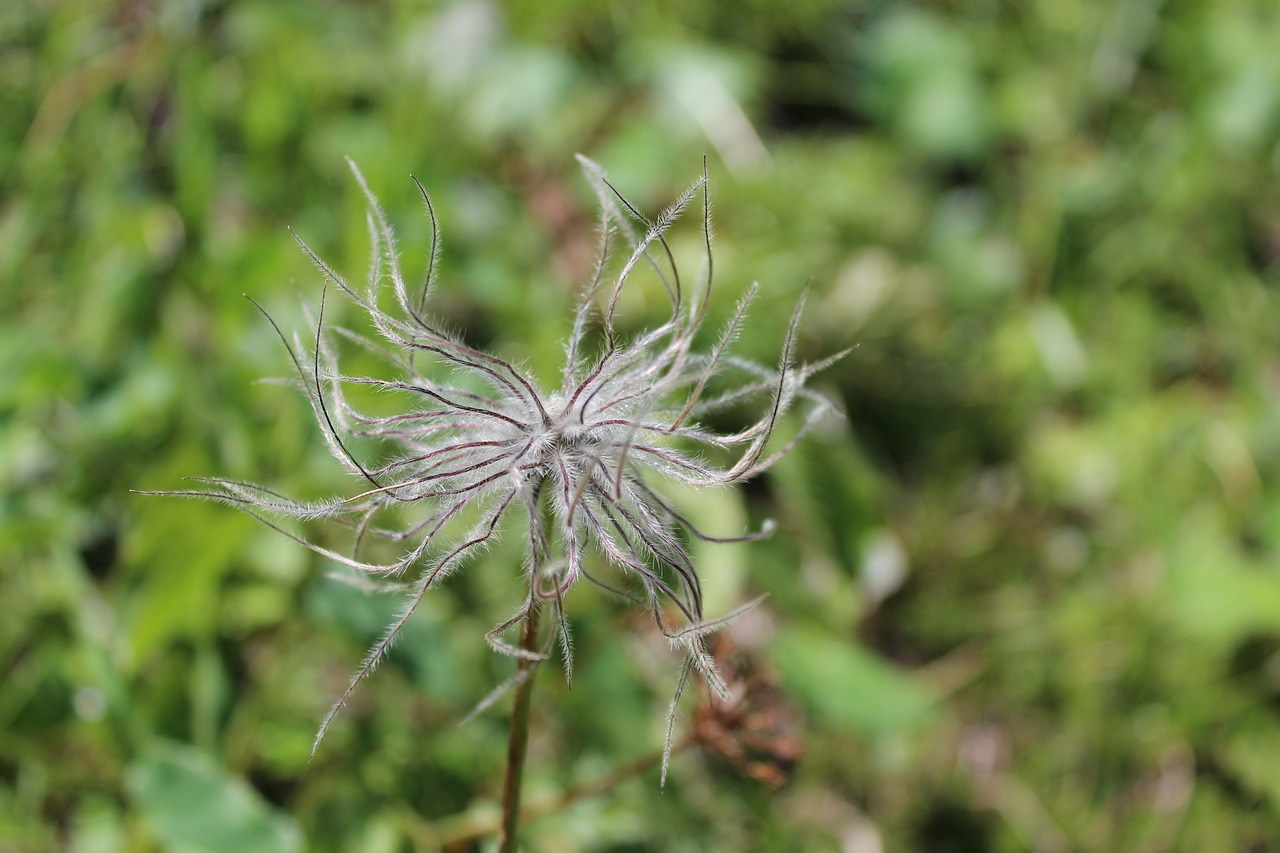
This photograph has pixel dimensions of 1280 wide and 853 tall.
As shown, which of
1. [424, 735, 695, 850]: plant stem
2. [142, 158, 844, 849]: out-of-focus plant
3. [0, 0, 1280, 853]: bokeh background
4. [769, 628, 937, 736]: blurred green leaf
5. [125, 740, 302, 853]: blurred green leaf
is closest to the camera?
[142, 158, 844, 849]: out-of-focus plant

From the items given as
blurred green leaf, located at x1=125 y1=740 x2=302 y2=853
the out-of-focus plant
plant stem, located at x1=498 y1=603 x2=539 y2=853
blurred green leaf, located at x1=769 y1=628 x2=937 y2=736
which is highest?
the out-of-focus plant

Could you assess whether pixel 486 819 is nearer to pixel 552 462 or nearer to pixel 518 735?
pixel 518 735

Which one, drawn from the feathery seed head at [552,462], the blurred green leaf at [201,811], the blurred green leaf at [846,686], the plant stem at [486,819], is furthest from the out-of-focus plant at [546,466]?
the blurred green leaf at [846,686]

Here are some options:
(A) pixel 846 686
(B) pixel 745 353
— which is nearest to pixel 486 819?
(A) pixel 846 686

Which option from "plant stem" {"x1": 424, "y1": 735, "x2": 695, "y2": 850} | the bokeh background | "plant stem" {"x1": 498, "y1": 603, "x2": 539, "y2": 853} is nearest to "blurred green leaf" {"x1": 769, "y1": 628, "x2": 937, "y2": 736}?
the bokeh background

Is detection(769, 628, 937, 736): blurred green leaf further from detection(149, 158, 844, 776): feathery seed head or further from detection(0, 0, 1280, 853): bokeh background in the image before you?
detection(149, 158, 844, 776): feathery seed head

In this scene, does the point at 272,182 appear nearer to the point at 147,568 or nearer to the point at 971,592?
the point at 147,568
